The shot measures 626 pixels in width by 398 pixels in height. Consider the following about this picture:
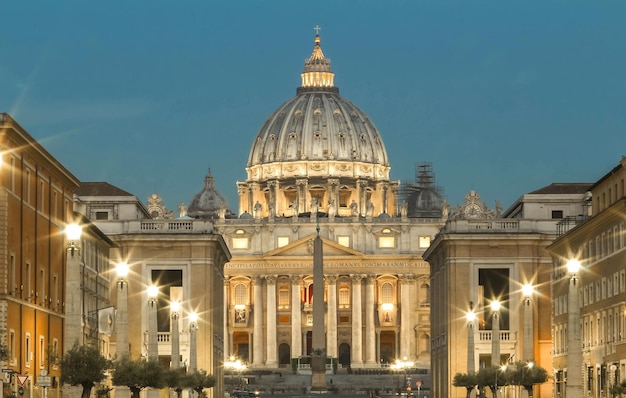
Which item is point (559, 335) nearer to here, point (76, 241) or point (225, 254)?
point (225, 254)

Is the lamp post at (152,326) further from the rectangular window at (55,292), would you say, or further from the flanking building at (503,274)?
the flanking building at (503,274)

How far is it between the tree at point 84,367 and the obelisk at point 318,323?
8729 cm

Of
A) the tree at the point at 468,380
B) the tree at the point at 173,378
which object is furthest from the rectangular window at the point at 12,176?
the tree at the point at 468,380

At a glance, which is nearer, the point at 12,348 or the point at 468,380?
the point at 12,348

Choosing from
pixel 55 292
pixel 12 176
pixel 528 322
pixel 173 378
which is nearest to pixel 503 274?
pixel 528 322

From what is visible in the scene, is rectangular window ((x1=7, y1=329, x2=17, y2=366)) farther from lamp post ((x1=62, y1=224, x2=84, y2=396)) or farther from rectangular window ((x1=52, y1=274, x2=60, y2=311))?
lamp post ((x1=62, y1=224, x2=84, y2=396))

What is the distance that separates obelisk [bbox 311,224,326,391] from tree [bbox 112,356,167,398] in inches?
3051

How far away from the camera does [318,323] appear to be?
153625 mm

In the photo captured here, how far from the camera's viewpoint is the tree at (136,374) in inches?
2702

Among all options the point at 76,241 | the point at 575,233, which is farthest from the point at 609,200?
the point at 76,241

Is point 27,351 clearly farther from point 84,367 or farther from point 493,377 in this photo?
point 493,377

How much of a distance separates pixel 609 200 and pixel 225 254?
5091cm

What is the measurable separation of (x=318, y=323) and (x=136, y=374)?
83.8 m

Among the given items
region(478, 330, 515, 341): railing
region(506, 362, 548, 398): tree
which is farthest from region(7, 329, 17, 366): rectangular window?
region(478, 330, 515, 341): railing
